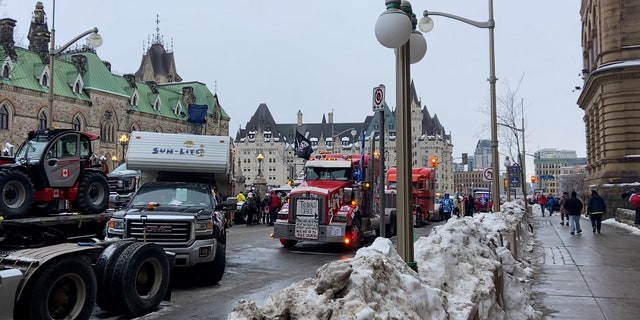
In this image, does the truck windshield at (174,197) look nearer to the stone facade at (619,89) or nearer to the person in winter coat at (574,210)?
the person in winter coat at (574,210)

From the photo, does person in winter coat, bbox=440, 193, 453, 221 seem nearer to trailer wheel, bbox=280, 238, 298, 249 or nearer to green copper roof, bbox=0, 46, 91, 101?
trailer wheel, bbox=280, 238, 298, 249

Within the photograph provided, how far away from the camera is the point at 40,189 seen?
505 inches

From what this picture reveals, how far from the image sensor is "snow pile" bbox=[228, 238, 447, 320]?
156 inches

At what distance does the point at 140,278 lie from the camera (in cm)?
810

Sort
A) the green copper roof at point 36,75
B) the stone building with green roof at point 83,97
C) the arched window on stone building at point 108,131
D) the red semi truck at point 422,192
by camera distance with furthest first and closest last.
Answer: the arched window on stone building at point 108,131, the green copper roof at point 36,75, the stone building with green roof at point 83,97, the red semi truck at point 422,192

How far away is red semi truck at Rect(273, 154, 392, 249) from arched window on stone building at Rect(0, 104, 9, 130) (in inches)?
1793

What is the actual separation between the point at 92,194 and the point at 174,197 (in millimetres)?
3720

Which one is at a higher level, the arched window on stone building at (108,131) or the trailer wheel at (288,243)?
the arched window on stone building at (108,131)

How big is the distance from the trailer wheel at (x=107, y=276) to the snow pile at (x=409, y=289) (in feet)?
12.8

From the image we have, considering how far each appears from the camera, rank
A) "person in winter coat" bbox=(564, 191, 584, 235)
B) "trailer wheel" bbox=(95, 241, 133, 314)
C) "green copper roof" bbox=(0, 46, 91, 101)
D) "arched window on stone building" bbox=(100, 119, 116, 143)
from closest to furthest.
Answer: "trailer wheel" bbox=(95, 241, 133, 314)
"person in winter coat" bbox=(564, 191, 584, 235)
"green copper roof" bbox=(0, 46, 91, 101)
"arched window on stone building" bbox=(100, 119, 116, 143)

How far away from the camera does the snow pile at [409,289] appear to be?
159 inches

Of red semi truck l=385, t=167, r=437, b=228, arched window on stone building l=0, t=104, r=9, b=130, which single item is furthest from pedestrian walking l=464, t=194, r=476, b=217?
arched window on stone building l=0, t=104, r=9, b=130

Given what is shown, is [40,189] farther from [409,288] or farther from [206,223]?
[409,288]

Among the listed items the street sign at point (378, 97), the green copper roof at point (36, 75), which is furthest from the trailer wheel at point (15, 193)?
the green copper roof at point (36, 75)
